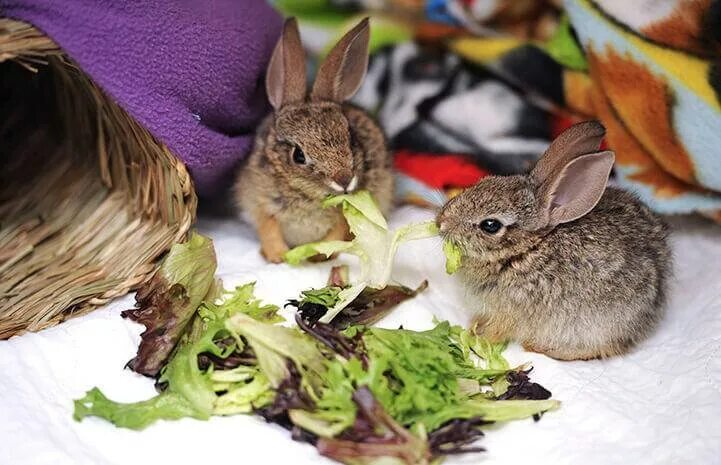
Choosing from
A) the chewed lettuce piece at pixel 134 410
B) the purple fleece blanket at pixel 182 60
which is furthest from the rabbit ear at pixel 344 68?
the chewed lettuce piece at pixel 134 410

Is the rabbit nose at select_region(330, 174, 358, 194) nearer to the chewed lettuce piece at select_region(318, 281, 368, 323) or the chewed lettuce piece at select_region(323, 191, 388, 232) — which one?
the chewed lettuce piece at select_region(323, 191, 388, 232)

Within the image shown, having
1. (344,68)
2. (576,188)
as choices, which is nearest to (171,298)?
(344,68)

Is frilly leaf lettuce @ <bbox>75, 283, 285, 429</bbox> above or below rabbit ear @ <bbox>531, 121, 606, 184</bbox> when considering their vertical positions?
below

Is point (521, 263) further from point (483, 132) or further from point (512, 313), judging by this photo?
point (483, 132)

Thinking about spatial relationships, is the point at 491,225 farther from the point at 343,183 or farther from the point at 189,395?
the point at 189,395

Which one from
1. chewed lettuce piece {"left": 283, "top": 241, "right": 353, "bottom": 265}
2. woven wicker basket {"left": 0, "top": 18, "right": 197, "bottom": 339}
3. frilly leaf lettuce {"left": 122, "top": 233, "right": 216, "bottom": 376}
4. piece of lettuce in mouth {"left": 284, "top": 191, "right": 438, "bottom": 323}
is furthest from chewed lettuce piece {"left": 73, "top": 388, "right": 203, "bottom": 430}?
chewed lettuce piece {"left": 283, "top": 241, "right": 353, "bottom": 265}

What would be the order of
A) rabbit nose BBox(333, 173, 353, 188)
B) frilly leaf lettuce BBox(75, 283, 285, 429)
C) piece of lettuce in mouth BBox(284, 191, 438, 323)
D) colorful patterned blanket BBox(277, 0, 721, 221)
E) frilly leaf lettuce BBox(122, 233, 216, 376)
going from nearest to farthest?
1. frilly leaf lettuce BBox(75, 283, 285, 429)
2. frilly leaf lettuce BBox(122, 233, 216, 376)
3. piece of lettuce in mouth BBox(284, 191, 438, 323)
4. rabbit nose BBox(333, 173, 353, 188)
5. colorful patterned blanket BBox(277, 0, 721, 221)

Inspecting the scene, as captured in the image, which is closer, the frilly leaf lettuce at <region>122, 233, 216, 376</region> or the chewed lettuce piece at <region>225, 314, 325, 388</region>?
the chewed lettuce piece at <region>225, 314, 325, 388</region>
